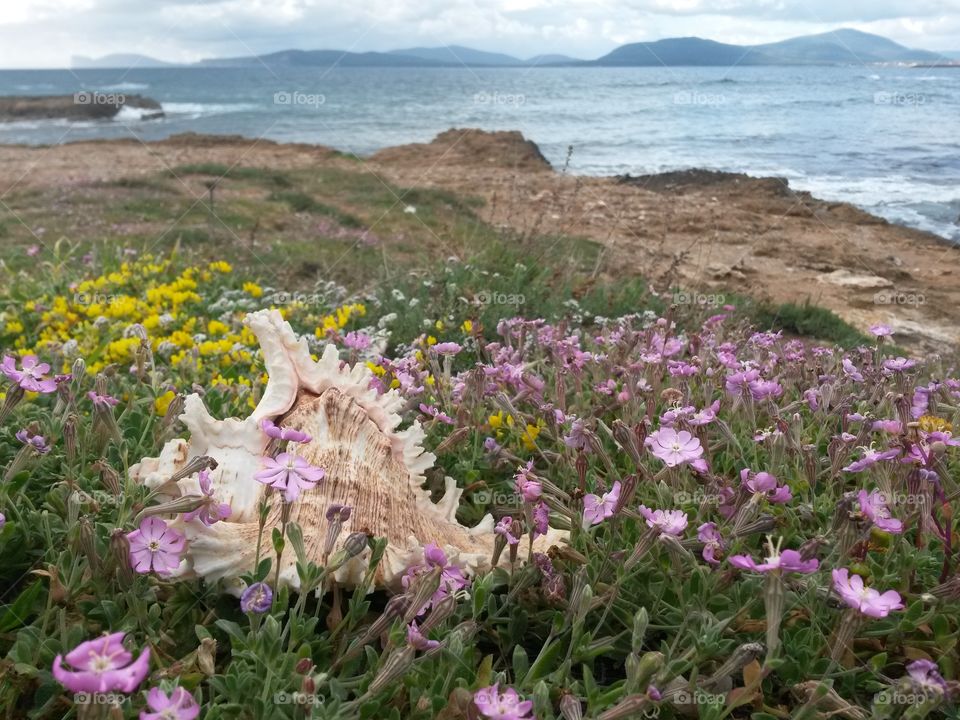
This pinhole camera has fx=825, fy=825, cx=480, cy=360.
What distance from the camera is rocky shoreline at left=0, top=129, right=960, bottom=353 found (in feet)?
26.2

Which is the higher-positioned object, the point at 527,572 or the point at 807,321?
the point at 527,572

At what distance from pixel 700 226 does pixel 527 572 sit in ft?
33.8

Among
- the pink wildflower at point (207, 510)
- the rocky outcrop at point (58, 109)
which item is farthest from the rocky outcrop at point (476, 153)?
the rocky outcrop at point (58, 109)

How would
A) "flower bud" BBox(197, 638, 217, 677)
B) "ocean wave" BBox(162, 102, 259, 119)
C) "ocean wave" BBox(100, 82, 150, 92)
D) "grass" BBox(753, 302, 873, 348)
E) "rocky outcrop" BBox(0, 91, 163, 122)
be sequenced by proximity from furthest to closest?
1. "ocean wave" BBox(100, 82, 150, 92)
2. "ocean wave" BBox(162, 102, 259, 119)
3. "rocky outcrop" BBox(0, 91, 163, 122)
4. "grass" BBox(753, 302, 873, 348)
5. "flower bud" BBox(197, 638, 217, 677)

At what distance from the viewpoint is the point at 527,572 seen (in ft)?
6.30

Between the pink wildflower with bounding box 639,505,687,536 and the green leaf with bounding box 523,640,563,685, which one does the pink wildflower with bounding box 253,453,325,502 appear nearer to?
the green leaf with bounding box 523,640,563,685

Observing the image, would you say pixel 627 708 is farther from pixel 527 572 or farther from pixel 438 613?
pixel 527 572

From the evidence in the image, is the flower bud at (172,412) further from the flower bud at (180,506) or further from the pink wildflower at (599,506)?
the pink wildflower at (599,506)

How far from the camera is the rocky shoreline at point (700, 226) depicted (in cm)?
800

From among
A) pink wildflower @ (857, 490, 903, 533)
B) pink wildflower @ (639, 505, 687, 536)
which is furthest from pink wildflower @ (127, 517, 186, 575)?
pink wildflower @ (857, 490, 903, 533)

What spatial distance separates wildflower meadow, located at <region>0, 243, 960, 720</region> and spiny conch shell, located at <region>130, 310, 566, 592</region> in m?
0.02

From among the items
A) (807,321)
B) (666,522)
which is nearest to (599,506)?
(666,522)

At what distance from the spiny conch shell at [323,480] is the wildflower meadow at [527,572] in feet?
0.08

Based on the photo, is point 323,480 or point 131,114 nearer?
point 323,480
